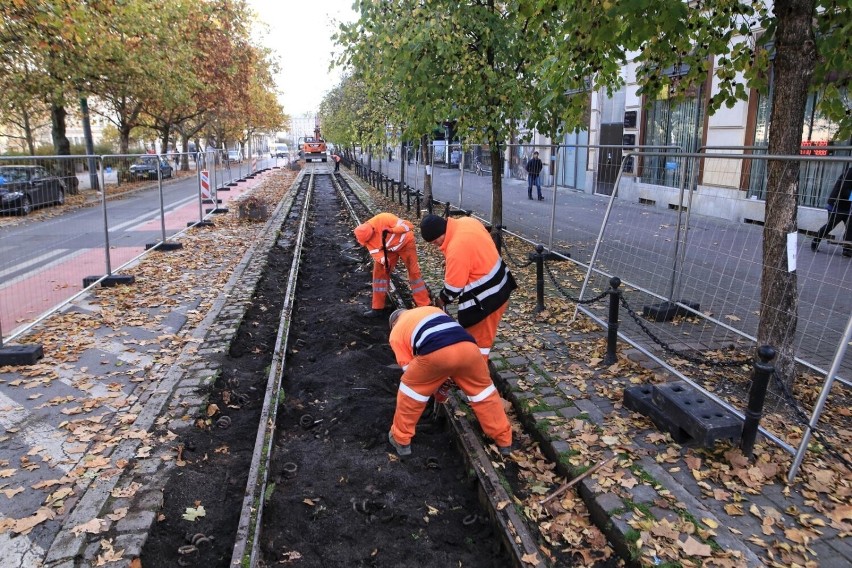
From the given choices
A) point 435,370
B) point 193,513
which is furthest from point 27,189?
point 435,370

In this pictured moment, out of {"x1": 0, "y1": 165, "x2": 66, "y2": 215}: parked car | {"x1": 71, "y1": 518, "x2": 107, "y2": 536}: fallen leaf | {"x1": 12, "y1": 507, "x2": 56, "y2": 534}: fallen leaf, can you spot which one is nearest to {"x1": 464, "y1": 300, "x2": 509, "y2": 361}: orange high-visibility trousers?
{"x1": 71, "y1": 518, "x2": 107, "y2": 536}: fallen leaf

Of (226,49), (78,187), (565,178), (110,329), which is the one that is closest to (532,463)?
(110,329)

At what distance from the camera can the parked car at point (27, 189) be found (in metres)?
7.02

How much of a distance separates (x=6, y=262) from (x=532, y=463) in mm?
6677

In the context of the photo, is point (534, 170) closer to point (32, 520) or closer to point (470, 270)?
point (470, 270)

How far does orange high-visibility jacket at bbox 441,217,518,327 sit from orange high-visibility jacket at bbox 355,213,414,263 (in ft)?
7.18

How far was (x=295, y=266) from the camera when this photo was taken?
1080 cm

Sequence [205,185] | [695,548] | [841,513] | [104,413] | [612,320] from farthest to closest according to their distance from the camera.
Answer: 1. [205,185]
2. [612,320]
3. [104,413]
4. [841,513]
5. [695,548]

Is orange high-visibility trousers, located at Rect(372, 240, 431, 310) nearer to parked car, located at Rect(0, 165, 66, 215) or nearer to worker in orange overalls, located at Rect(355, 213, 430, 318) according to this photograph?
worker in orange overalls, located at Rect(355, 213, 430, 318)

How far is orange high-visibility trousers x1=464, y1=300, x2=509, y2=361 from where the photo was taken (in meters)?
5.20

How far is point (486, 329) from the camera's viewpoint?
5.24 meters

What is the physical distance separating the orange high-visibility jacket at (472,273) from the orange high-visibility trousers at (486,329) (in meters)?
0.09

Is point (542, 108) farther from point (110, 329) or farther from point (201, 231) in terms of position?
point (201, 231)

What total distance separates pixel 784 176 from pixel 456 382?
3095 millimetres
